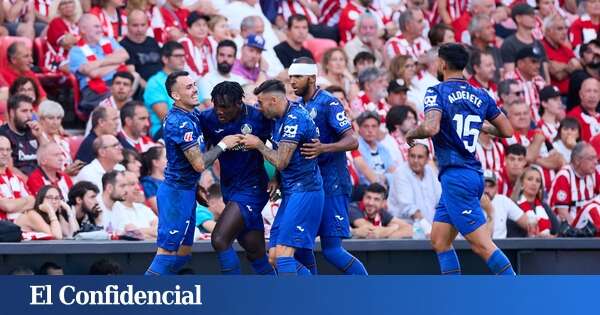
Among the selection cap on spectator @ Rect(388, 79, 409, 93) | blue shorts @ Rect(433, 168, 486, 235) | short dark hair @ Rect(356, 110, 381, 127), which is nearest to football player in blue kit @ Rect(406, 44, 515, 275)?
blue shorts @ Rect(433, 168, 486, 235)

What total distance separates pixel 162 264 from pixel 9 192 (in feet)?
9.05

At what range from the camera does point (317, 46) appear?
2150 centimetres

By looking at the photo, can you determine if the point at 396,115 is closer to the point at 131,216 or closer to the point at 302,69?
the point at 131,216

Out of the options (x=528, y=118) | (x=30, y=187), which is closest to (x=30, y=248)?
(x=30, y=187)

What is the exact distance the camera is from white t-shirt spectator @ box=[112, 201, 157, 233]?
1705cm

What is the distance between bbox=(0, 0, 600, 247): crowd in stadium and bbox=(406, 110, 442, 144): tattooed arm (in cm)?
207

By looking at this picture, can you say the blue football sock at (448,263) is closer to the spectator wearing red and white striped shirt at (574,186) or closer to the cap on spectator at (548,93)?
the spectator wearing red and white striped shirt at (574,186)

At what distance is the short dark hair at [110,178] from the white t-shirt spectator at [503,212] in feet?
12.4

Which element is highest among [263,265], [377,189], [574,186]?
[377,189]

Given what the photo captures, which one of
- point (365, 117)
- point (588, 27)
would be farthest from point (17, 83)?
point (588, 27)

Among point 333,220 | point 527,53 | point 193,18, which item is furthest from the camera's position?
point 527,53

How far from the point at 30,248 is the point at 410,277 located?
188 inches

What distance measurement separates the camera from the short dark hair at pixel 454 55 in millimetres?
14680

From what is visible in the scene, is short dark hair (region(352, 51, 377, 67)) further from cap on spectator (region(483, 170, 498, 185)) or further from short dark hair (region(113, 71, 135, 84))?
short dark hair (region(113, 71, 135, 84))
